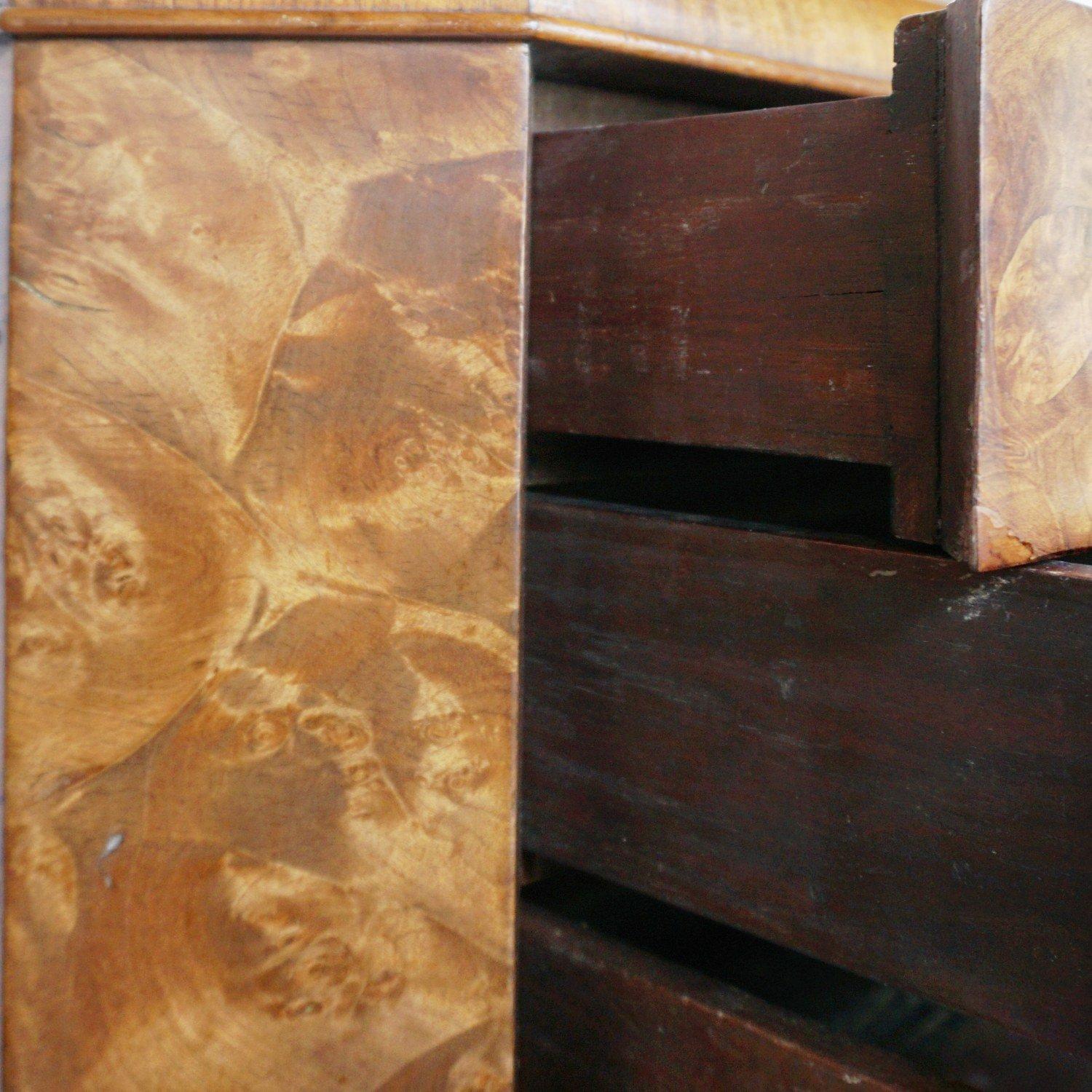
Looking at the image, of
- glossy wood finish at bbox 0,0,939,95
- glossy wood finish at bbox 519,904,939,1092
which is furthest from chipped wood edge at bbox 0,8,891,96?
glossy wood finish at bbox 519,904,939,1092

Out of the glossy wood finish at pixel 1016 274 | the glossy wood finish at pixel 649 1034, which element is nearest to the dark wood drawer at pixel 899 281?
the glossy wood finish at pixel 1016 274

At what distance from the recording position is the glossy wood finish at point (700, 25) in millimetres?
660

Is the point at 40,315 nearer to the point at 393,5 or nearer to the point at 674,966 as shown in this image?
the point at 393,5

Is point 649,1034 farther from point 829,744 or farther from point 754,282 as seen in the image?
point 754,282

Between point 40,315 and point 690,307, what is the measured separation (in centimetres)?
39

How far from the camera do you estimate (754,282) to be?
2.21 feet

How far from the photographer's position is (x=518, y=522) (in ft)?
2.29

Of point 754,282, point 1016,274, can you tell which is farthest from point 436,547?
point 1016,274

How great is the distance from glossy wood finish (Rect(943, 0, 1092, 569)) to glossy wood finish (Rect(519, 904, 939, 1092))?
1.08 ft

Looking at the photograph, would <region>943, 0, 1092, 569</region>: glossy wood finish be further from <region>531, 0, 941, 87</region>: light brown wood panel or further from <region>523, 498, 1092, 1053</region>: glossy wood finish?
<region>531, 0, 941, 87</region>: light brown wood panel

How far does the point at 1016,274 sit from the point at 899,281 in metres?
0.06

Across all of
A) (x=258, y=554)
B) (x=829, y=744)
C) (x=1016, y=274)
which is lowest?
(x=829, y=744)

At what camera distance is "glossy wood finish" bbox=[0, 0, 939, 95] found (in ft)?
2.17

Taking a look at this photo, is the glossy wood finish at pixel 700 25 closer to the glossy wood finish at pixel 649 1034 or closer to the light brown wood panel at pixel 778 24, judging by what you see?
the light brown wood panel at pixel 778 24
